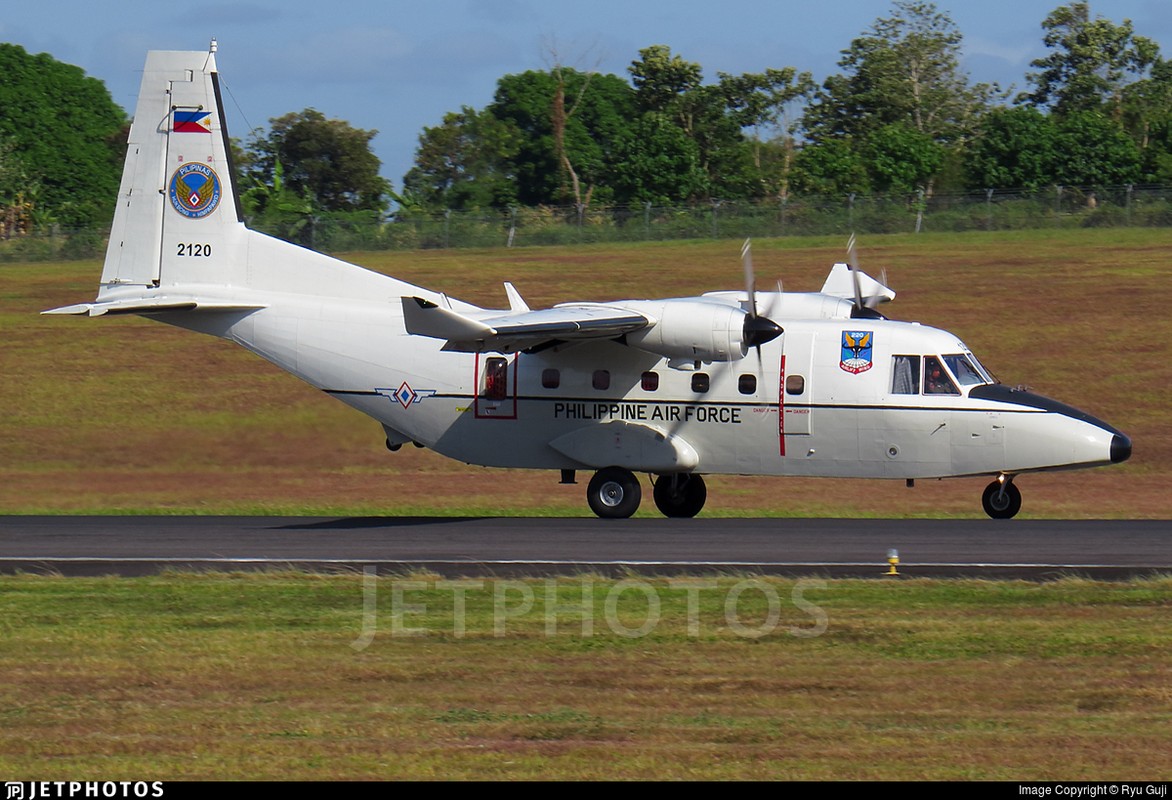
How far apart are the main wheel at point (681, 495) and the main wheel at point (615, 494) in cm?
110

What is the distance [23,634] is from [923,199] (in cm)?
4144

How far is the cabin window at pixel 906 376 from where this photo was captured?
2072 cm

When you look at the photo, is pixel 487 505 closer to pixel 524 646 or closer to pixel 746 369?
pixel 746 369

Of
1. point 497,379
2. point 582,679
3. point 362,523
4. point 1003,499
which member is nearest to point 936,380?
point 1003,499

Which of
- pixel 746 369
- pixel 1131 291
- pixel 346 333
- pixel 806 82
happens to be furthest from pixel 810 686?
pixel 806 82

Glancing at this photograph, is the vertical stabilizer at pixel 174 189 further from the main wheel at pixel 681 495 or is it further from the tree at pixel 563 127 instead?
the tree at pixel 563 127

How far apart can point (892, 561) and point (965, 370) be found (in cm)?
549

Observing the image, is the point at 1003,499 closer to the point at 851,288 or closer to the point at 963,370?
the point at 963,370

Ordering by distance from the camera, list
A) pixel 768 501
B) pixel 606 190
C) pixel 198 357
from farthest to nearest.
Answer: pixel 606 190, pixel 198 357, pixel 768 501

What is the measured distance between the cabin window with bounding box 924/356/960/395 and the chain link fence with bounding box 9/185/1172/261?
1154 inches

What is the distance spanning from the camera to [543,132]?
78.6 m

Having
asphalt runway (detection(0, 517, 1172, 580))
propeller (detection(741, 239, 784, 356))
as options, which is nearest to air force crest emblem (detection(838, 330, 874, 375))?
propeller (detection(741, 239, 784, 356))

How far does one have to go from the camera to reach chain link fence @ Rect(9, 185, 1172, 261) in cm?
5003

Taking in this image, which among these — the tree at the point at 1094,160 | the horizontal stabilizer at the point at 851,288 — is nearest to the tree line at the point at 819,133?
the tree at the point at 1094,160
